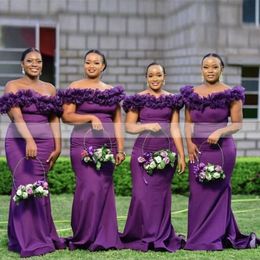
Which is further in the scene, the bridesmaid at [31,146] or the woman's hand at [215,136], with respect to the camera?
the woman's hand at [215,136]

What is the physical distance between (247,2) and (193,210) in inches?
293

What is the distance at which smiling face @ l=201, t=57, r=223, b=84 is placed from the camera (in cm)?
762

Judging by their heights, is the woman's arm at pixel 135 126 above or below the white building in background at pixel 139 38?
below

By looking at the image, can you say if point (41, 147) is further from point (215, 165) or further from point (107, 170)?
point (215, 165)

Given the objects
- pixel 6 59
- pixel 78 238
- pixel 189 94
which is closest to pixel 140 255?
pixel 78 238

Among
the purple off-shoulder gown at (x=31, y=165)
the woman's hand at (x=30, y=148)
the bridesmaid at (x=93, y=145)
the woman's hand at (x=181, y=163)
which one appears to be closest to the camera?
the woman's hand at (x=30, y=148)

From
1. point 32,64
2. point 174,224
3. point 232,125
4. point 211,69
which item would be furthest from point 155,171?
point 174,224

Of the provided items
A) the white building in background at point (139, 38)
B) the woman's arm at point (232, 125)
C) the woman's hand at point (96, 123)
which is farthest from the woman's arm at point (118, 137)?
the white building in background at point (139, 38)

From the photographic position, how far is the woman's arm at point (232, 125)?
7.52 metres

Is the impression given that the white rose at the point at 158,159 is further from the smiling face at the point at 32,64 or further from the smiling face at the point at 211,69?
the smiling face at the point at 32,64

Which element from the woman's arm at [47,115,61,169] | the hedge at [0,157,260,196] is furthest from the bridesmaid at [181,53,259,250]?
the hedge at [0,157,260,196]

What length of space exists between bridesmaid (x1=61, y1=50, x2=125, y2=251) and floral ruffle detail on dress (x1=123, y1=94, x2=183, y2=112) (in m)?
0.15

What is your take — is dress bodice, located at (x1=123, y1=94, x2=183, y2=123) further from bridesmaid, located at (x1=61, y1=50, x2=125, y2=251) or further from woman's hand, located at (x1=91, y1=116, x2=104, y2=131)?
woman's hand, located at (x1=91, y1=116, x2=104, y2=131)

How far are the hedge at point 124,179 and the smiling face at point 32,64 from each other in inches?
200
